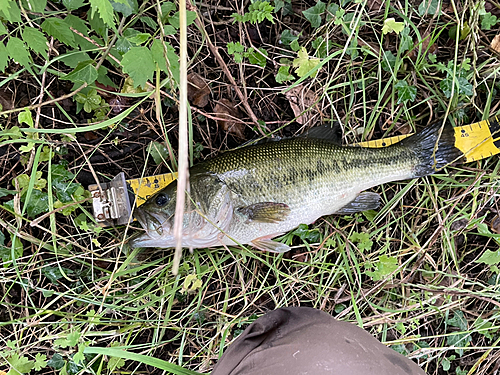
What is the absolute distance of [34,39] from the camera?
1.95 meters

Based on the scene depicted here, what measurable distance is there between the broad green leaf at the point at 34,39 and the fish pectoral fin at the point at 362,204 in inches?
96.3

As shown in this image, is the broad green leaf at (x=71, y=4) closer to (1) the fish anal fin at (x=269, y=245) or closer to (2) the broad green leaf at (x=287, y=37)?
(2) the broad green leaf at (x=287, y=37)

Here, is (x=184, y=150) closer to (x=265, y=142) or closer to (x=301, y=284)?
(x=265, y=142)

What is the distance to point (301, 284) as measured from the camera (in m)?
2.94

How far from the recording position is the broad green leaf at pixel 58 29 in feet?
6.66

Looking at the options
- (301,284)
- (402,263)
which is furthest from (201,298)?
(402,263)

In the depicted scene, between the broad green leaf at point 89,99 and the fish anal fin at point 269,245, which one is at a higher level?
the broad green leaf at point 89,99

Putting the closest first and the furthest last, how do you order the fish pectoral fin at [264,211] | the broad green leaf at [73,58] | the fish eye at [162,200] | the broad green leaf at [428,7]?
the broad green leaf at [73,58] < the fish eye at [162,200] < the fish pectoral fin at [264,211] < the broad green leaf at [428,7]

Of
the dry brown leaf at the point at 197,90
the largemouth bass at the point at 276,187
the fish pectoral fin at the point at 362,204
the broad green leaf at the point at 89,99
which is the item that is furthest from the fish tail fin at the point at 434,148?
the broad green leaf at the point at 89,99

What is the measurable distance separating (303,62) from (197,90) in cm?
93

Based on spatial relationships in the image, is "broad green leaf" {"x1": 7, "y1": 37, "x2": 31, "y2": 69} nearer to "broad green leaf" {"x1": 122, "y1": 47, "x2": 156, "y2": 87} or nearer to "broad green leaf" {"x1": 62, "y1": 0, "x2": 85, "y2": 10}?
"broad green leaf" {"x1": 62, "y1": 0, "x2": 85, "y2": 10}

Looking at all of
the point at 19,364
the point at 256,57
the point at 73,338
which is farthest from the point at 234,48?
the point at 19,364

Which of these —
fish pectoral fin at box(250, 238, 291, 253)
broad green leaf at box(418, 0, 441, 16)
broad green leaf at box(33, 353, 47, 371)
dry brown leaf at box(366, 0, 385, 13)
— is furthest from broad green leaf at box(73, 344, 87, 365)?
broad green leaf at box(418, 0, 441, 16)

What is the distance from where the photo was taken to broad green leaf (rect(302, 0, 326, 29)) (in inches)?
110
